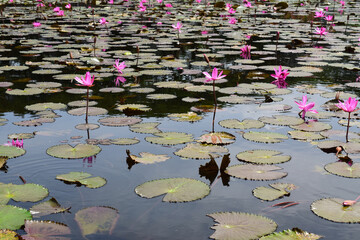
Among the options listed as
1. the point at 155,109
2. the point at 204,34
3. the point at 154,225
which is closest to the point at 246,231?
the point at 154,225

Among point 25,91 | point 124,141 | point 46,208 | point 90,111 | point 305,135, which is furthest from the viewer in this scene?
point 25,91

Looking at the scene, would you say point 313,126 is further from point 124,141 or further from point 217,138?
point 124,141

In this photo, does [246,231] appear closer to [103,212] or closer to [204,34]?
[103,212]

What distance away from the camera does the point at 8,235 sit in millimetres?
1526

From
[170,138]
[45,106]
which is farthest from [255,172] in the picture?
[45,106]

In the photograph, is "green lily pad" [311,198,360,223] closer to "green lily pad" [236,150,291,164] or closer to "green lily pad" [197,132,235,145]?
"green lily pad" [236,150,291,164]

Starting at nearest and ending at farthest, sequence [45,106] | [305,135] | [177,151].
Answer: [177,151], [305,135], [45,106]

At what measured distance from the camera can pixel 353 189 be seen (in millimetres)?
1999

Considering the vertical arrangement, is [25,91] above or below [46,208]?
above

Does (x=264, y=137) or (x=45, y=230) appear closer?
(x=45, y=230)

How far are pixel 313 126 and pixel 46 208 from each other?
1.80 meters

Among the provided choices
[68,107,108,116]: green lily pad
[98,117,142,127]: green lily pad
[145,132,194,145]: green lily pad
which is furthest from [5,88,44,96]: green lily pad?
[145,132,194,145]: green lily pad

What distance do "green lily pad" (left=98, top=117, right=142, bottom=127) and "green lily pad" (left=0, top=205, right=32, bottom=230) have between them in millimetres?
1200

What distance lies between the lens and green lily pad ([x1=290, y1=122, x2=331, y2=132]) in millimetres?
2772
